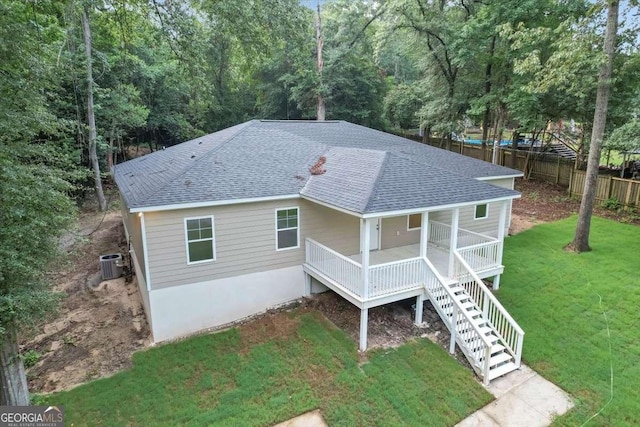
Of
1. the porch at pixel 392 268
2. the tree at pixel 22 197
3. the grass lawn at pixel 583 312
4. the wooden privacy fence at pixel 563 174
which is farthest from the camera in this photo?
the wooden privacy fence at pixel 563 174

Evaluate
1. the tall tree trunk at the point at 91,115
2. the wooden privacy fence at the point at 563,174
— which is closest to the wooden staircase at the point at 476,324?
the wooden privacy fence at the point at 563,174

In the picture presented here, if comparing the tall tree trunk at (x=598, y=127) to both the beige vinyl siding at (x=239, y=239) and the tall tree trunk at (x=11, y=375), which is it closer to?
the beige vinyl siding at (x=239, y=239)

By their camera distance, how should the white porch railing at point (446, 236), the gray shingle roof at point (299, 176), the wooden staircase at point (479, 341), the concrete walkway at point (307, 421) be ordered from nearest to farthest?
the concrete walkway at point (307, 421) < the wooden staircase at point (479, 341) < the gray shingle roof at point (299, 176) < the white porch railing at point (446, 236)

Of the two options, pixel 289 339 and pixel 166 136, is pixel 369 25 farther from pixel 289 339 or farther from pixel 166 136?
pixel 289 339

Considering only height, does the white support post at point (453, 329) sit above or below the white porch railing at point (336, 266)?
below

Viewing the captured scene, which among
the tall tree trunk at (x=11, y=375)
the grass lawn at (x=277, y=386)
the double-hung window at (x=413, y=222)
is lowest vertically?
the grass lawn at (x=277, y=386)

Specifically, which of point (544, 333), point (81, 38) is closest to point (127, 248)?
point (81, 38)

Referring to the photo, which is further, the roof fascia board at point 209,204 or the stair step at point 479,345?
the roof fascia board at point 209,204
